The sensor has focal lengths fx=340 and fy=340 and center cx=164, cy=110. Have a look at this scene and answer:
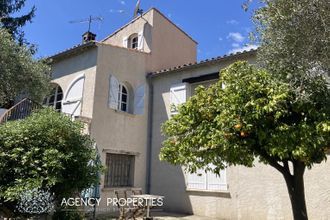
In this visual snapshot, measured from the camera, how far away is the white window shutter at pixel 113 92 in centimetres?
1444

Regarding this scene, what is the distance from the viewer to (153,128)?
1562 centimetres

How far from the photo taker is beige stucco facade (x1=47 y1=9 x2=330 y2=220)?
463 inches

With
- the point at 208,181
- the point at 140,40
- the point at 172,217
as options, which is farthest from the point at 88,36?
the point at 172,217

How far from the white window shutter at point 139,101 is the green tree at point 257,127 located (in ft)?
28.3

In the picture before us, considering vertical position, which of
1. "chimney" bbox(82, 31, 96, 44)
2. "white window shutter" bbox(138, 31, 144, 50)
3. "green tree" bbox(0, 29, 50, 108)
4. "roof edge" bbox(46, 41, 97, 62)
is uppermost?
"chimney" bbox(82, 31, 96, 44)

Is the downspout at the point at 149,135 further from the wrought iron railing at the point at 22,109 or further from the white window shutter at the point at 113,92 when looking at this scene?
the wrought iron railing at the point at 22,109

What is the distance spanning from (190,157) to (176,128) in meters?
0.66

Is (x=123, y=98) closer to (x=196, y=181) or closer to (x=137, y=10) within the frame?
(x=196, y=181)

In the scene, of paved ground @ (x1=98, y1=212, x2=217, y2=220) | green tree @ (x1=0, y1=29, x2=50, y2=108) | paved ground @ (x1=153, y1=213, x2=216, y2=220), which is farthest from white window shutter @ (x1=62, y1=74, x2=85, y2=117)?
paved ground @ (x1=153, y1=213, x2=216, y2=220)

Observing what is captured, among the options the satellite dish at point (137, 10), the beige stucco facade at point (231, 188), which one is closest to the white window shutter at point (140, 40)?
the satellite dish at point (137, 10)

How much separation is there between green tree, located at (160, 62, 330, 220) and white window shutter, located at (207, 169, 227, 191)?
6.51m

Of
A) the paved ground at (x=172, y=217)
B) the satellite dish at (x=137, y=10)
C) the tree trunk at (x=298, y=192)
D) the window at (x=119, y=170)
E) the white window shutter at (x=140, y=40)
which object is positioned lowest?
the paved ground at (x=172, y=217)

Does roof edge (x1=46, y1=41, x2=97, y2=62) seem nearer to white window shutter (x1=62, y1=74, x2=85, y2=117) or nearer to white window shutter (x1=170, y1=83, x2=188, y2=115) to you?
white window shutter (x1=62, y1=74, x2=85, y2=117)

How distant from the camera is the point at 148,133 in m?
15.6
